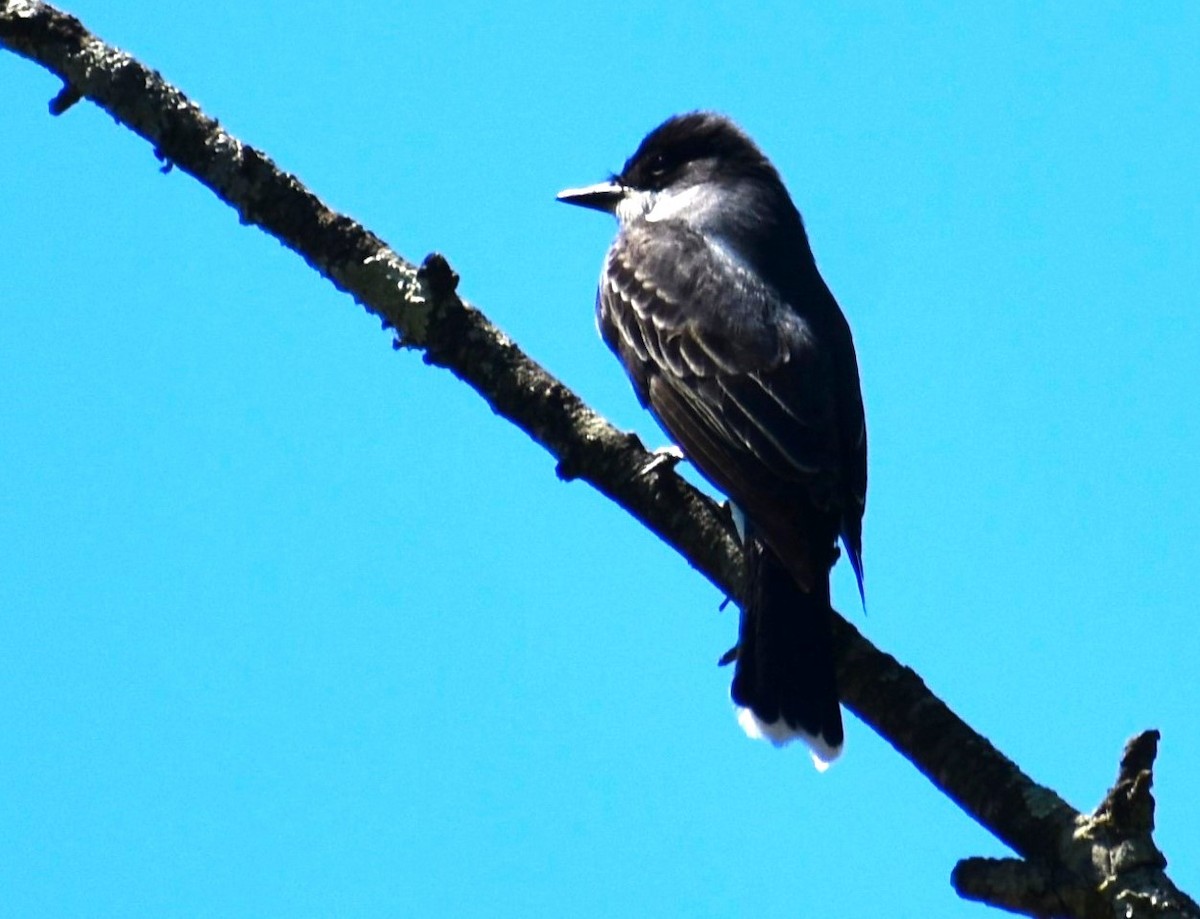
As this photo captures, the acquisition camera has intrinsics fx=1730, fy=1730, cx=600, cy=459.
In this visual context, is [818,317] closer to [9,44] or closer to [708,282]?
[708,282]

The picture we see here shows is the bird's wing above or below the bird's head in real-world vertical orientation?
below

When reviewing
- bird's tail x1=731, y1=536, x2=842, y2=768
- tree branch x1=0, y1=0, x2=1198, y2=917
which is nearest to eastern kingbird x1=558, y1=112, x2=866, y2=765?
bird's tail x1=731, y1=536, x2=842, y2=768

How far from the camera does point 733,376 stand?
5.93m

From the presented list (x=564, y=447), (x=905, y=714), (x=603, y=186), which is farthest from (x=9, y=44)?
(x=603, y=186)

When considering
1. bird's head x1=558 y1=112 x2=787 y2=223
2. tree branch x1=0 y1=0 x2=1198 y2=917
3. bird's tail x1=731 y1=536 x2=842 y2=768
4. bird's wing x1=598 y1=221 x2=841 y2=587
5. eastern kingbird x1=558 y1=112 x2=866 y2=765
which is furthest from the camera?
bird's head x1=558 y1=112 x2=787 y2=223

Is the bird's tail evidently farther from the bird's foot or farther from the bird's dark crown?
the bird's dark crown

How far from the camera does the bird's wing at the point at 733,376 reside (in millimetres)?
5426

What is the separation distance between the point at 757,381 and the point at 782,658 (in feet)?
4.20

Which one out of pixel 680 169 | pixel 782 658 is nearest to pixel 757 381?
pixel 782 658

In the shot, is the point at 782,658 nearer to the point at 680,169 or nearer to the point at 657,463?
the point at 657,463

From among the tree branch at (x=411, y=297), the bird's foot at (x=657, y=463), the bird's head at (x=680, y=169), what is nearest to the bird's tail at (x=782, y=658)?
the tree branch at (x=411, y=297)

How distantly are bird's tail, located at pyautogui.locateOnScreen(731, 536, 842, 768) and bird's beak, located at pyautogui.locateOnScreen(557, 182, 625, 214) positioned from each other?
3.25 metres

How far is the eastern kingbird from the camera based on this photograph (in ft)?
16.5

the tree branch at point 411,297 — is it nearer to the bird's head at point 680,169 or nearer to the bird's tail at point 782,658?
the bird's tail at point 782,658
